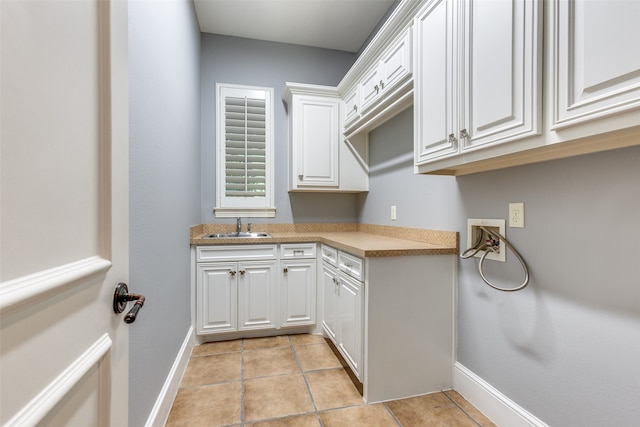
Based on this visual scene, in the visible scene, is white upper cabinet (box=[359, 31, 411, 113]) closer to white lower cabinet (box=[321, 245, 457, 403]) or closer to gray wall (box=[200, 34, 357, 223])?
gray wall (box=[200, 34, 357, 223])

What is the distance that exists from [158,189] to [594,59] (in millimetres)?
1763

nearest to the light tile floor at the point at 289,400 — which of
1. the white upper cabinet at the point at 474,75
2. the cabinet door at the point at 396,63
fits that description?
the white upper cabinet at the point at 474,75

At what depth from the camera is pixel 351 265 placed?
1952 millimetres

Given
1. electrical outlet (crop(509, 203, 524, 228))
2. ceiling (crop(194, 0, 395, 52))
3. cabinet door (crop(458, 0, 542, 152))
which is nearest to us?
cabinet door (crop(458, 0, 542, 152))

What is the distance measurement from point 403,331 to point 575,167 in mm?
1178

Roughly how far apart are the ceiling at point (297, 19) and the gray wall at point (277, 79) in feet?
0.36

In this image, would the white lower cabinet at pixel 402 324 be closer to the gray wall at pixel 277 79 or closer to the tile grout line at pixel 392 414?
the tile grout line at pixel 392 414

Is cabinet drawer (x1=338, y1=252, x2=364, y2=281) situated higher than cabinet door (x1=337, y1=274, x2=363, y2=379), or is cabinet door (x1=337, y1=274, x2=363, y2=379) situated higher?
cabinet drawer (x1=338, y1=252, x2=364, y2=281)

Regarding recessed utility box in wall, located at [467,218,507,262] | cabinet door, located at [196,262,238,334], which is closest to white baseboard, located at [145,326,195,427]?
cabinet door, located at [196,262,238,334]

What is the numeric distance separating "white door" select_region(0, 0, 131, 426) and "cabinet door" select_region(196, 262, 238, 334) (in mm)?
1872

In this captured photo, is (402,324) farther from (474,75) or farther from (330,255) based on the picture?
(474,75)

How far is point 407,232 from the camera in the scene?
2301mm

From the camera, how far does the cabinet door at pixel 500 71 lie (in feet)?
3.44

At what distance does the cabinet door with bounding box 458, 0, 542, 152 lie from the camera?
1048 millimetres
